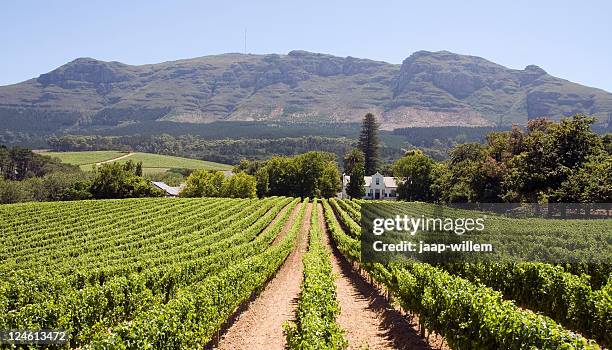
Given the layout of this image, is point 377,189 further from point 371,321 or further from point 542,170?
point 371,321

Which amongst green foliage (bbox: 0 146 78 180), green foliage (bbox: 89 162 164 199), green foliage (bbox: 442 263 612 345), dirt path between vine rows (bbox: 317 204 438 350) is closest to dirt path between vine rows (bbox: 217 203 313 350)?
dirt path between vine rows (bbox: 317 204 438 350)

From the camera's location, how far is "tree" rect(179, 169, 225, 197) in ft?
300

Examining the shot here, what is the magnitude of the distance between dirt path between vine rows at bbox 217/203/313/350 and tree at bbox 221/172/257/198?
59976 millimetres

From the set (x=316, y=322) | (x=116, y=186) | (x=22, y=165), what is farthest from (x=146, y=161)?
(x=316, y=322)

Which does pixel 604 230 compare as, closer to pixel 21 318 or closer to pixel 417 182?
pixel 21 318

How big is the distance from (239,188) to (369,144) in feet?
163

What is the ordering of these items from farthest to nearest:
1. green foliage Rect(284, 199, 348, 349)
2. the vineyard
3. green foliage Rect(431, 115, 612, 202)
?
green foliage Rect(431, 115, 612, 202), the vineyard, green foliage Rect(284, 199, 348, 349)

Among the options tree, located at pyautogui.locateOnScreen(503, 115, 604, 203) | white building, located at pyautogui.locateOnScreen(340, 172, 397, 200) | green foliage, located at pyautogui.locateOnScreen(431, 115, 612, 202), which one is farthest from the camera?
white building, located at pyautogui.locateOnScreen(340, 172, 397, 200)

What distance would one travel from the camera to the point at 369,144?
417 ft

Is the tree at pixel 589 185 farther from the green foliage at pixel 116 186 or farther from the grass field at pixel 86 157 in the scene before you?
the grass field at pixel 86 157

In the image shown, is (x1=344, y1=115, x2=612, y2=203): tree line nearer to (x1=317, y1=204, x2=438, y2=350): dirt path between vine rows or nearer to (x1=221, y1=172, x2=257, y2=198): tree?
(x1=317, y1=204, x2=438, y2=350): dirt path between vine rows

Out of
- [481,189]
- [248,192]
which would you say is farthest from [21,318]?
[248,192]

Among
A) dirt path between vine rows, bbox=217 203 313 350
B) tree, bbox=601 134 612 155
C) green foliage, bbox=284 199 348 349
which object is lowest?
dirt path between vine rows, bbox=217 203 313 350

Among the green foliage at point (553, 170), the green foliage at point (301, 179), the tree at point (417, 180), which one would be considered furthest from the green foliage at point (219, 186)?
the green foliage at point (553, 170)
